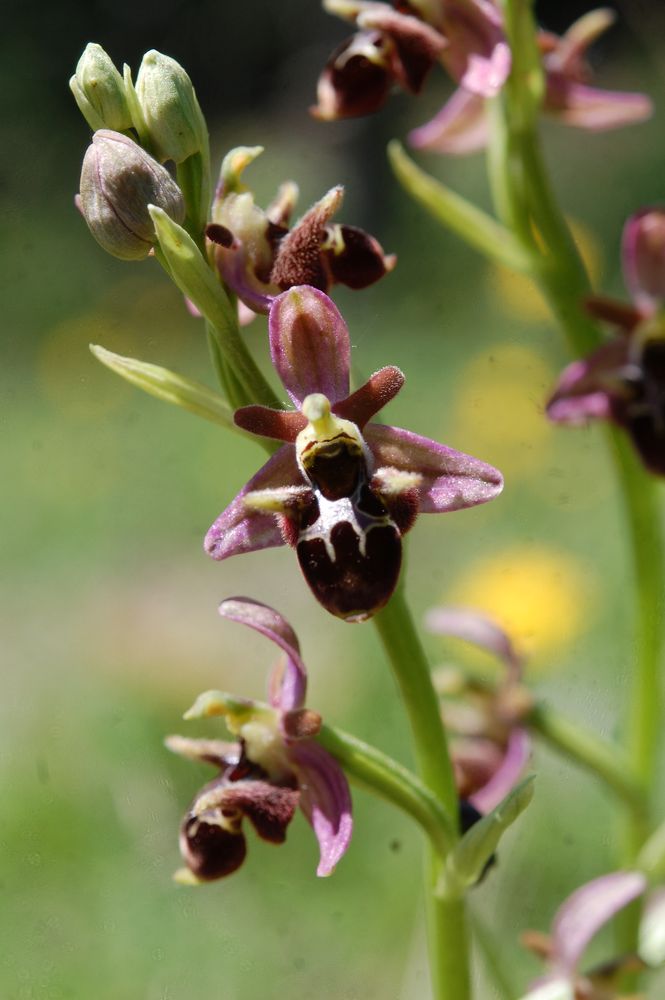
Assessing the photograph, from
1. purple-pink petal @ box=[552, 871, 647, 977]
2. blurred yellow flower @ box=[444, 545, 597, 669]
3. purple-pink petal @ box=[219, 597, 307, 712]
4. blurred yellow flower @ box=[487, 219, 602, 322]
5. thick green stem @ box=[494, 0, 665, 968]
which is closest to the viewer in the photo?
purple-pink petal @ box=[219, 597, 307, 712]

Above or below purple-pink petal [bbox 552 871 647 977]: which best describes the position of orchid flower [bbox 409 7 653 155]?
above

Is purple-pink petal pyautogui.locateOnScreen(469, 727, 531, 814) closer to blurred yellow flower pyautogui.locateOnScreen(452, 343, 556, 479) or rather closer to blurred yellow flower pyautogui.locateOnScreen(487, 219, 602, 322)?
blurred yellow flower pyautogui.locateOnScreen(452, 343, 556, 479)

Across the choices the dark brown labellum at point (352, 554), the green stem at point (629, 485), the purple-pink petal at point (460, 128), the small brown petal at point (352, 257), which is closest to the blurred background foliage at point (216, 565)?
the green stem at point (629, 485)

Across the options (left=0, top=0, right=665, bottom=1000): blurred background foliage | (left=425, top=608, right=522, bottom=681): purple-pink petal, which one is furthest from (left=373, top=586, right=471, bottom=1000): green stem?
(left=0, top=0, right=665, bottom=1000): blurred background foliage

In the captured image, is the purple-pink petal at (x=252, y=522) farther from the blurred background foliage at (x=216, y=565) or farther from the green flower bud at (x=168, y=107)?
the blurred background foliage at (x=216, y=565)

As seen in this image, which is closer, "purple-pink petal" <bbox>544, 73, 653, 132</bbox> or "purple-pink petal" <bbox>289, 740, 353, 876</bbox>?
"purple-pink petal" <bbox>289, 740, 353, 876</bbox>

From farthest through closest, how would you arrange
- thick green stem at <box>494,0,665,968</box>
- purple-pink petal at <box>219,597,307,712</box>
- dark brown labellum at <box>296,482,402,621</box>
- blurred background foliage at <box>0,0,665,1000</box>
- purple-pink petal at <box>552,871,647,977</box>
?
1. blurred background foliage at <box>0,0,665,1000</box>
2. thick green stem at <box>494,0,665,968</box>
3. purple-pink petal at <box>552,871,647,977</box>
4. purple-pink petal at <box>219,597,307,712</box>
5. dark brown labellum at <box>296,482,402,621</box>
